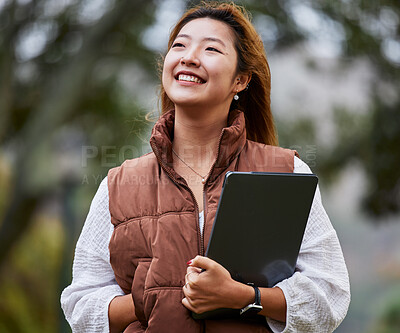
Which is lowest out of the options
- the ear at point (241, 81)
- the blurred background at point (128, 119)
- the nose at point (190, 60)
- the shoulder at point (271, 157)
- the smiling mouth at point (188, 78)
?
the blurred background at point (128, 119)

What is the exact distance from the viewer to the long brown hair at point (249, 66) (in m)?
1.50

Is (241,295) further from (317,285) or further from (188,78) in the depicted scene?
(188,78)

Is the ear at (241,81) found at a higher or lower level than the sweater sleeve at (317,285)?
higher

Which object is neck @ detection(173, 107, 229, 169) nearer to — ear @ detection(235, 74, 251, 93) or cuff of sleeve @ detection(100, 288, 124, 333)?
ear @ detection(235, 74, 251, 93)

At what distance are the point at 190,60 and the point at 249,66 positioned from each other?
0.21 meters

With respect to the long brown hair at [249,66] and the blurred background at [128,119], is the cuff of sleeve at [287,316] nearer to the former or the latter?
the long brown hair at [249,66]

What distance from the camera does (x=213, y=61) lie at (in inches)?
54.8

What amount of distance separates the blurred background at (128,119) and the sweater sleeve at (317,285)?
2.84 metres

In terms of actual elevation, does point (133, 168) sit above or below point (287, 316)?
above

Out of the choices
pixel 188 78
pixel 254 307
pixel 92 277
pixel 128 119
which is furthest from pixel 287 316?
pixel 128 119

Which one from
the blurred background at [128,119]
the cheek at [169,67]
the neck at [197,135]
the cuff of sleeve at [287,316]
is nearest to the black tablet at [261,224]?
the cuff of sleeve at [287,316]

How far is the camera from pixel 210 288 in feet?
3.75

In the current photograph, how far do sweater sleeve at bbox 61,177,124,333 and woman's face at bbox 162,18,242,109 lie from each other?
12.0 inches

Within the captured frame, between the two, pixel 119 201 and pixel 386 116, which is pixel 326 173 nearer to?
pixel 386 116
